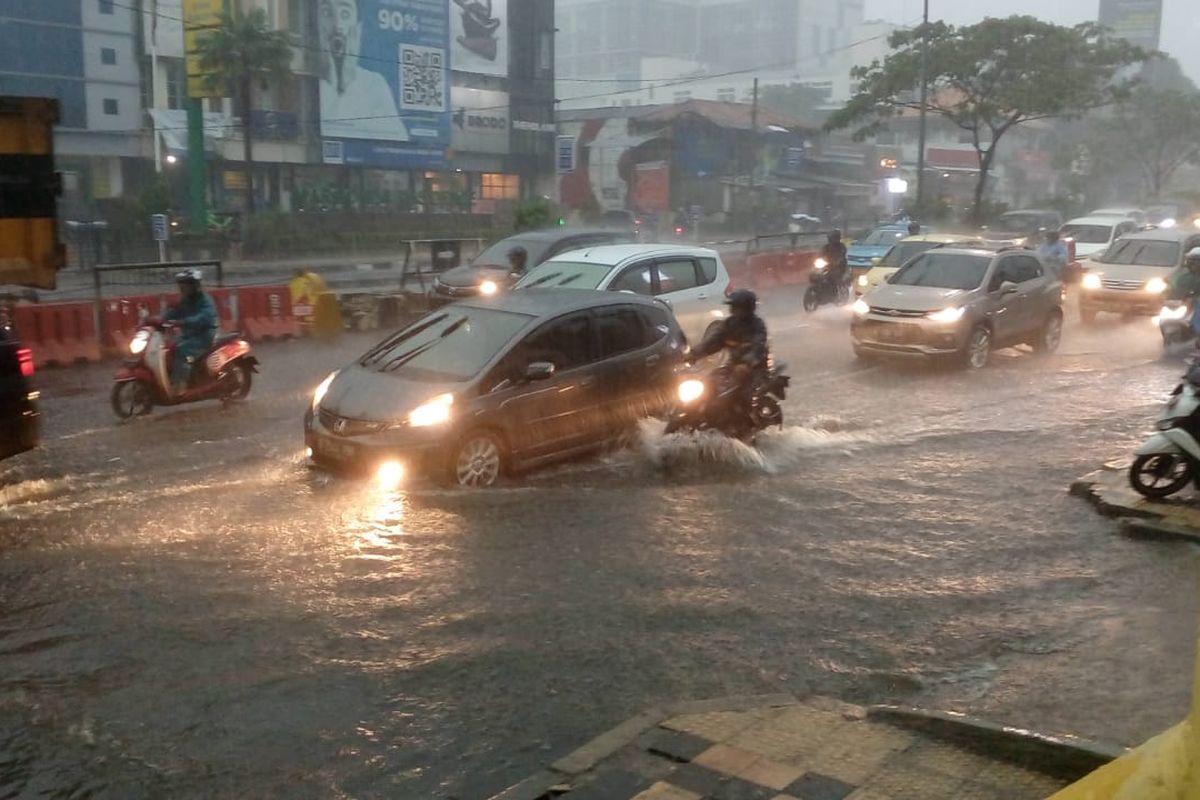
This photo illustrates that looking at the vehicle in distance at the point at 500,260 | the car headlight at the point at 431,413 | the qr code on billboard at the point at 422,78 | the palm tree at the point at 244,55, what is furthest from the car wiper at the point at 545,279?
the qr code on billboard at the point at 422,78

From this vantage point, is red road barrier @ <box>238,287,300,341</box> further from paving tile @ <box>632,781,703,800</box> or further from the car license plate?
paving tile @ <box>632,781,703,800</box>

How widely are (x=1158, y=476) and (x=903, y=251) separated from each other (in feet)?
43.0

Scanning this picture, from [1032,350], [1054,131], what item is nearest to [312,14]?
[1032,350]

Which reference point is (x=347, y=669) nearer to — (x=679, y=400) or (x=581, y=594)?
(x=581, y=594)

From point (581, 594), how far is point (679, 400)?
4190mm

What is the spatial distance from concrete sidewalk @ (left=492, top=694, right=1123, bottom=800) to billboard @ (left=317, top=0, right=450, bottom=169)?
170 ft

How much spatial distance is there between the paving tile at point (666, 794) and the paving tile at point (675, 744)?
273 mm

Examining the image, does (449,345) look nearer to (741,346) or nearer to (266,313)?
(741,346)

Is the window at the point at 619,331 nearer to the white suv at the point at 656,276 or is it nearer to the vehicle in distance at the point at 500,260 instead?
the white suv at the point at 656,276

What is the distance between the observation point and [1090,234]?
103 feet

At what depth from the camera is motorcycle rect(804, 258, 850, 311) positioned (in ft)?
76.3

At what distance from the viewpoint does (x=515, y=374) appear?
32.4ft

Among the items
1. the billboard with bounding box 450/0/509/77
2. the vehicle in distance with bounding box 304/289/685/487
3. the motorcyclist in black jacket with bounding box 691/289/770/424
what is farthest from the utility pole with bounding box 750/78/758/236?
the vehicle in distance with bounding box 304/289/685/487

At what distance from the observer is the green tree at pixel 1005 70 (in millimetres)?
41562
